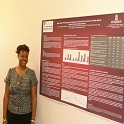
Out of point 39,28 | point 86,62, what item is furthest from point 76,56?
point 39,28

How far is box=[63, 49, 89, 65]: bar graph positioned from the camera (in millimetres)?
1909

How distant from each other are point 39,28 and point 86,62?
2.71 feet

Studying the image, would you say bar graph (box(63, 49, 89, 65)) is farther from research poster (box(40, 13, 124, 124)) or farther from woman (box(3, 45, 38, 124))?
woman (box(3, 45, 38, 124))

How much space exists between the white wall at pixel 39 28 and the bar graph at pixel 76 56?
13.4 inches

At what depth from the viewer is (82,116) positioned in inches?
77.7

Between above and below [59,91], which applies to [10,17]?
above

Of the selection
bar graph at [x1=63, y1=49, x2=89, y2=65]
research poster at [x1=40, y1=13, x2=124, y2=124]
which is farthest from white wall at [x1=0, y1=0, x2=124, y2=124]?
bar graph at [x1=63, y1=49, x2=89, y2=65]

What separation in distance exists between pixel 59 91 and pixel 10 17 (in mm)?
1408

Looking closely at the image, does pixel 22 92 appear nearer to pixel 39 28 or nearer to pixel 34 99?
pixel 34 99

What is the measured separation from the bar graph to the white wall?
1.12ft

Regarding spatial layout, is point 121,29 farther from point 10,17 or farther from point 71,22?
point 10,17

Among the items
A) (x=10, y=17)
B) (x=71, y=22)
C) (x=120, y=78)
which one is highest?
(x=10, y=17)

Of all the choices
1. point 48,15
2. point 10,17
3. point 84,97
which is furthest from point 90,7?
point 10,17

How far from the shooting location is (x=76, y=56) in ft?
6.56
